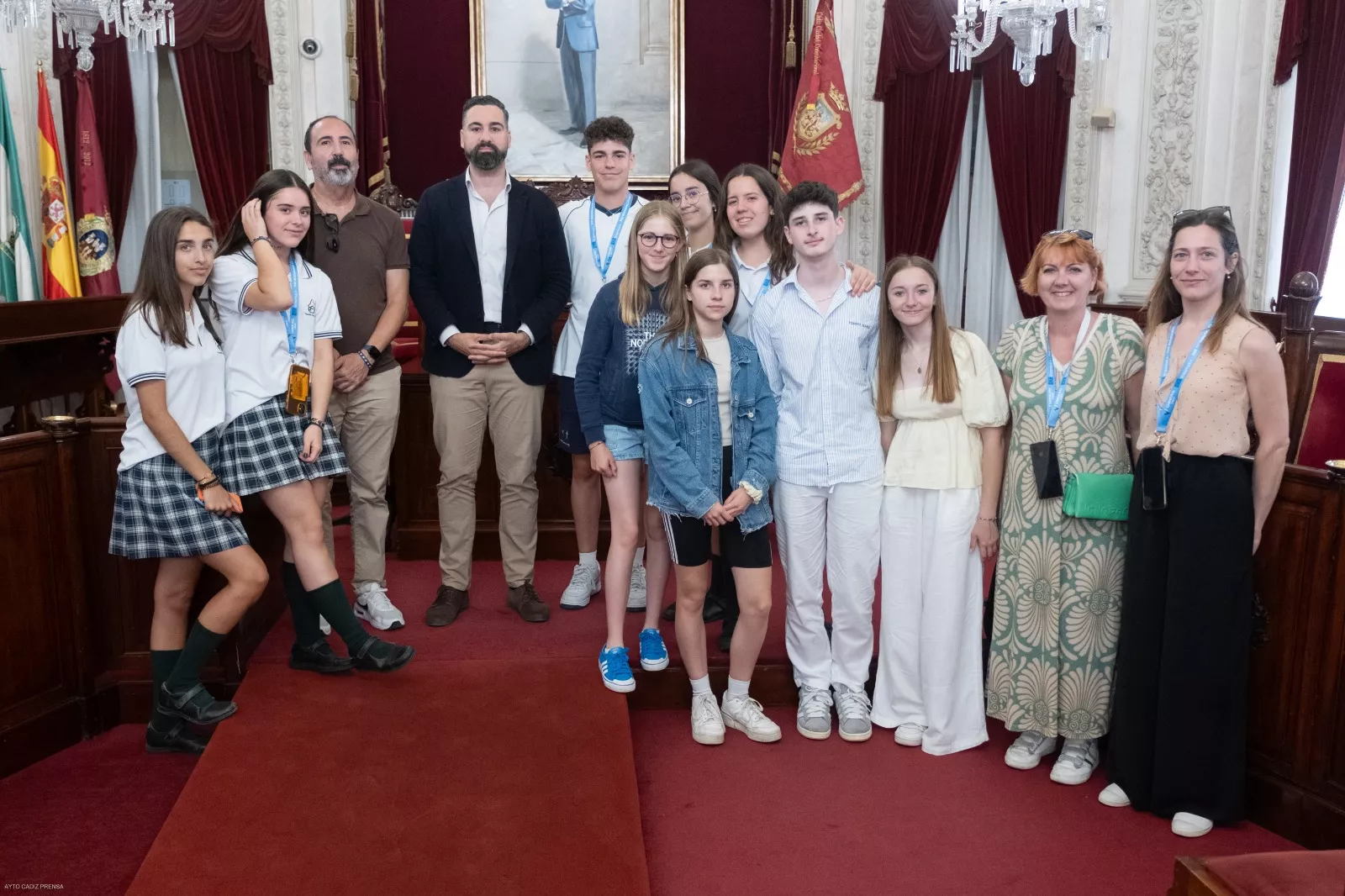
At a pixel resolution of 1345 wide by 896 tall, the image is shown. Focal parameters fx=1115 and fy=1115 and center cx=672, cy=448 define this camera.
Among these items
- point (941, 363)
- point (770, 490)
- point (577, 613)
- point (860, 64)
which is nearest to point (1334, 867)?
point (941, 363)

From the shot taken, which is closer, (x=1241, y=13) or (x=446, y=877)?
(x=446, y=877)

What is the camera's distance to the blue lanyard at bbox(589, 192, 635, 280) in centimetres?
385

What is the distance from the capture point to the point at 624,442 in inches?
134

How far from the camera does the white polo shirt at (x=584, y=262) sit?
3861mm

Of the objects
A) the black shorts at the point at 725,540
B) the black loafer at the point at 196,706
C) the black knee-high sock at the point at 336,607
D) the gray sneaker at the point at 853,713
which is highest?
the black shorts at the point at 725,540

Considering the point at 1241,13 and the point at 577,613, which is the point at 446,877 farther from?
the point at 1241,13

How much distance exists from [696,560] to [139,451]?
158cm

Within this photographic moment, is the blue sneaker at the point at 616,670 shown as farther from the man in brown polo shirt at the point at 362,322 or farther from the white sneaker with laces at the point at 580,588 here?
the man in brown polo shirt at the point at 362,322

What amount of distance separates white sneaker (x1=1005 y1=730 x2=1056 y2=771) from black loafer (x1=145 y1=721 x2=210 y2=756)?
2.33 meters

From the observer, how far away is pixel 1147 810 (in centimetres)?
301

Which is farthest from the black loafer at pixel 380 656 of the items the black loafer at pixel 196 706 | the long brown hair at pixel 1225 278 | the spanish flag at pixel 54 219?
the spanish flag at pixel 54 219

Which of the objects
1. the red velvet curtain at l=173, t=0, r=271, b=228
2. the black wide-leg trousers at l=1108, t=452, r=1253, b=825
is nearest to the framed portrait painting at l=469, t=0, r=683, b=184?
the red velvet curtain at l=173, t=0, r=271, b=228

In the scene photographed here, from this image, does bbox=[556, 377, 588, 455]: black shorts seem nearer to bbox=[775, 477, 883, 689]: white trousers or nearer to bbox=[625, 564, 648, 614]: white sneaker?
bbox=[625, 564, 648, 614]: white sneaker

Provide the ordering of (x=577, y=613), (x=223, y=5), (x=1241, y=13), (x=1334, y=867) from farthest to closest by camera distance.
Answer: (x=223, y=5)
(x=1241, y=13)
(x=577, y=613)
(x=1334, y=867)
